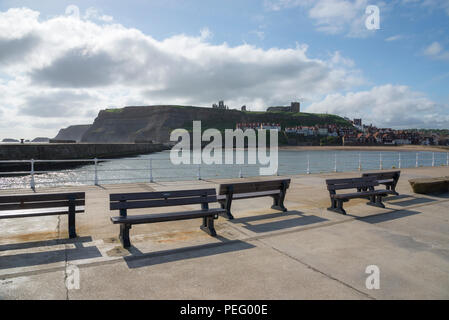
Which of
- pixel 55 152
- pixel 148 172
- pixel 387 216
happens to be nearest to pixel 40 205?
pixel 387 216

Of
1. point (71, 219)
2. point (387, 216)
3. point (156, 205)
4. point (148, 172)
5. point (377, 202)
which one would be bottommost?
point (148, 172)

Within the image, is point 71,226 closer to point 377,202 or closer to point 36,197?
point 36,197

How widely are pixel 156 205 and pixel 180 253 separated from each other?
3.14 ft

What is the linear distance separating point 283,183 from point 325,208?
1.39m

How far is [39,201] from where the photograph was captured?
5316 millimetres

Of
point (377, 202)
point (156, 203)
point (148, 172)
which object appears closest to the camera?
point (156, 203)

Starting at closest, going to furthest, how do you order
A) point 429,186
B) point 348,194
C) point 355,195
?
point 348,194, point 355,195, point 429,186

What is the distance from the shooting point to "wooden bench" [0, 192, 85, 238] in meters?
5.05

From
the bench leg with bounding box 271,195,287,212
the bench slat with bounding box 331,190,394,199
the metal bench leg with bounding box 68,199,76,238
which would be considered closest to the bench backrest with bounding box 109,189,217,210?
the metal bench leg with bounding box 68,199,76,238

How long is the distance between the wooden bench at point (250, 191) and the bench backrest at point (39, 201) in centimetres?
287

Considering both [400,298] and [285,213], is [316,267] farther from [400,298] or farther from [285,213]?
[285,213]

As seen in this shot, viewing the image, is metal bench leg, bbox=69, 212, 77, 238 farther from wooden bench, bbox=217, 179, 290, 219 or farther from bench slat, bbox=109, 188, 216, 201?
wooden bench, bbox=217, 179, 290, 219

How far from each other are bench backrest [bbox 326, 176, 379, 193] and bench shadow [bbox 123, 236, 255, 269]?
3.28 metres

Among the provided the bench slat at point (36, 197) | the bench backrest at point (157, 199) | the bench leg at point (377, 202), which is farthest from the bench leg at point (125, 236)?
the bench leg at point (377, 202)
